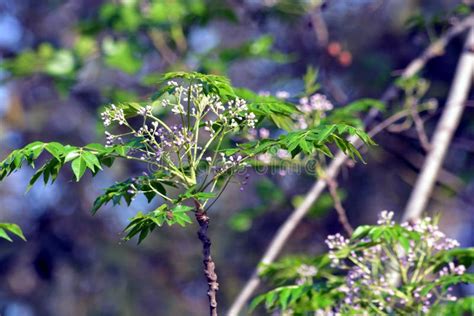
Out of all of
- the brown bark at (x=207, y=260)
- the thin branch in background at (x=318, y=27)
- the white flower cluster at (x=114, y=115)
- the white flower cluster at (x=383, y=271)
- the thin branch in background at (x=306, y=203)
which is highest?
the thin branch in background at (x=318, y=27)

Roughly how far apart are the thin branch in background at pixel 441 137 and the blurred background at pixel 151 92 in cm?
39

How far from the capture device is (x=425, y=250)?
3445 mm

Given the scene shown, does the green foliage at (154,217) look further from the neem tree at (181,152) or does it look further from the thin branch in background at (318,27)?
the thin branch in background at (318,27)

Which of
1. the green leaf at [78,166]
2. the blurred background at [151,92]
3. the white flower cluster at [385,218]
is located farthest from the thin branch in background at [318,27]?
the green leaf at [78,166]

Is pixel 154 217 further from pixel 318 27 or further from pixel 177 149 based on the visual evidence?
pixel 318 27

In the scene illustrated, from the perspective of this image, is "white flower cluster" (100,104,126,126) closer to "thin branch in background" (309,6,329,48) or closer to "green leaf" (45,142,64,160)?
"green leaf" (45,142,64,160)

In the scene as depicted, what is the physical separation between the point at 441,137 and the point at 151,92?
242 centimetres

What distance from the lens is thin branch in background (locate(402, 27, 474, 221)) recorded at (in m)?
4.96

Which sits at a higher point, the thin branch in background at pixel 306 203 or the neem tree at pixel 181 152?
the thin branch in background at pixel 306 203

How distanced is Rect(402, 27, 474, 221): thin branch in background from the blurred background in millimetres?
392

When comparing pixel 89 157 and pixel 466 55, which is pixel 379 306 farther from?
pixel 466 55

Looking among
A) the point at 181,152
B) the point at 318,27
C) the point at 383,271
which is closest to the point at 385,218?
the point at 383,271

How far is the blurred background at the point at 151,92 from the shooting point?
21.3 ft

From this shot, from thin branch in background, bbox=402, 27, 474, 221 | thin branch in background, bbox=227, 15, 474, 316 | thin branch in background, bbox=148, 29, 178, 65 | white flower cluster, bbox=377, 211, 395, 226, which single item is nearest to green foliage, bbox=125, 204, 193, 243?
white flower cluster, bbox=377, 211, 395, 226
